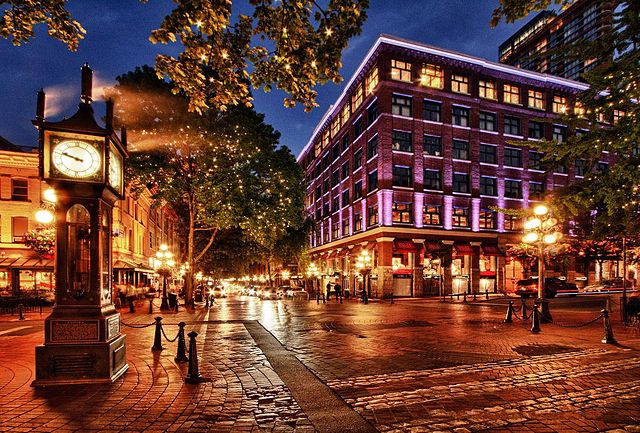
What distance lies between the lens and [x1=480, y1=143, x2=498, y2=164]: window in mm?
40469

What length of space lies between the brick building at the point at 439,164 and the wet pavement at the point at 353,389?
997 inches

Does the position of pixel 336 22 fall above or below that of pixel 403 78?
below

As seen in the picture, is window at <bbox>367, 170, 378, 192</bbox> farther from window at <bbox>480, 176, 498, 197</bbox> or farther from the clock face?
the clock face

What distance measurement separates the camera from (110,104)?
7.50m

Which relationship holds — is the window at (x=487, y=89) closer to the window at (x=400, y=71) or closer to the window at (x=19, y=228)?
the window at (x=400, y=71)

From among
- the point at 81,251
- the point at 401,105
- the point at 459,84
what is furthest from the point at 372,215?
the point at 81,251

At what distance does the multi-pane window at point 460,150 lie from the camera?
39312 millimetres

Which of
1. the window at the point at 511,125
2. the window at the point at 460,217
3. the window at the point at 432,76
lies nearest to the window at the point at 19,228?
the window at the point at 432,76

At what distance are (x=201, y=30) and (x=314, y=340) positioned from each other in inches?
359

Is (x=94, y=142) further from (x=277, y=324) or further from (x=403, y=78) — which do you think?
(x=403, y=78)

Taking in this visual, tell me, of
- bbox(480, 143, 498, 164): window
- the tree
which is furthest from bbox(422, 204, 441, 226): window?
the tree

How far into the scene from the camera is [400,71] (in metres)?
37.2

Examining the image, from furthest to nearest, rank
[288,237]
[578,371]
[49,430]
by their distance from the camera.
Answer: [288,237], [578,371], [49,430]

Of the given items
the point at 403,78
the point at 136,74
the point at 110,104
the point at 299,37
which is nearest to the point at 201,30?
the point at 299,37
